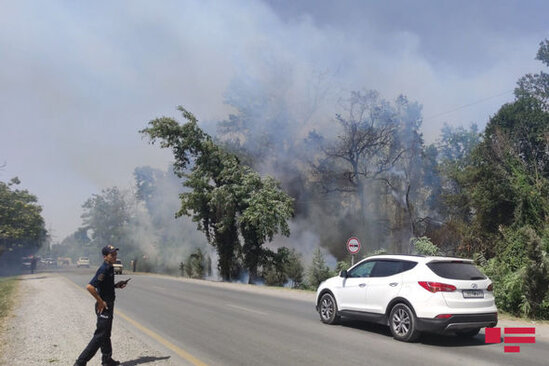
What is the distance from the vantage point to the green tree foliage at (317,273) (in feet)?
89.4

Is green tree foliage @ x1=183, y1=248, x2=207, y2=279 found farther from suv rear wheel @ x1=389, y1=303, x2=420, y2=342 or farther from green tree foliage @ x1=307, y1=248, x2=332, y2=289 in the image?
suv rear wheel @ x1=389, y1=303, x2=420, y2=342

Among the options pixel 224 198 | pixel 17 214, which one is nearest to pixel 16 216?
pixel 17 214

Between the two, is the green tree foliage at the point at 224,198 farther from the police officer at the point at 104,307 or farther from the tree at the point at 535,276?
the police officer at the point at 104,307

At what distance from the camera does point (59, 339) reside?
8.47 meters

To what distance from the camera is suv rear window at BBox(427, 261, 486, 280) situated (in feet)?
27.8

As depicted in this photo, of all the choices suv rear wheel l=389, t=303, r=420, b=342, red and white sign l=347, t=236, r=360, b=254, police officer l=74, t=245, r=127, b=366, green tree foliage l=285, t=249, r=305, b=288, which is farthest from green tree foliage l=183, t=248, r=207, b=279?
police officer l=74, t=245, r=127, b=366

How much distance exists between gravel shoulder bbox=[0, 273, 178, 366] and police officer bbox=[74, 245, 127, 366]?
1.75ft

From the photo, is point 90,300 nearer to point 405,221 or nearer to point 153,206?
point 405,221

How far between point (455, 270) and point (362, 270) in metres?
2.06

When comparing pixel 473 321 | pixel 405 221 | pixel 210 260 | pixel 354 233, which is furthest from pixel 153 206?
pixel 473 321

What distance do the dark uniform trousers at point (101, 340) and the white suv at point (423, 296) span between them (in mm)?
5140

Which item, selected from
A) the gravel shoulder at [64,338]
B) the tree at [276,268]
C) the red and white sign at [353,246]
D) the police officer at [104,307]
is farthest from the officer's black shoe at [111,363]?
the tree at [276,268]

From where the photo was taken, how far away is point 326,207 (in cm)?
4762

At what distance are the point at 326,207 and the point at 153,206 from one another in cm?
2670
